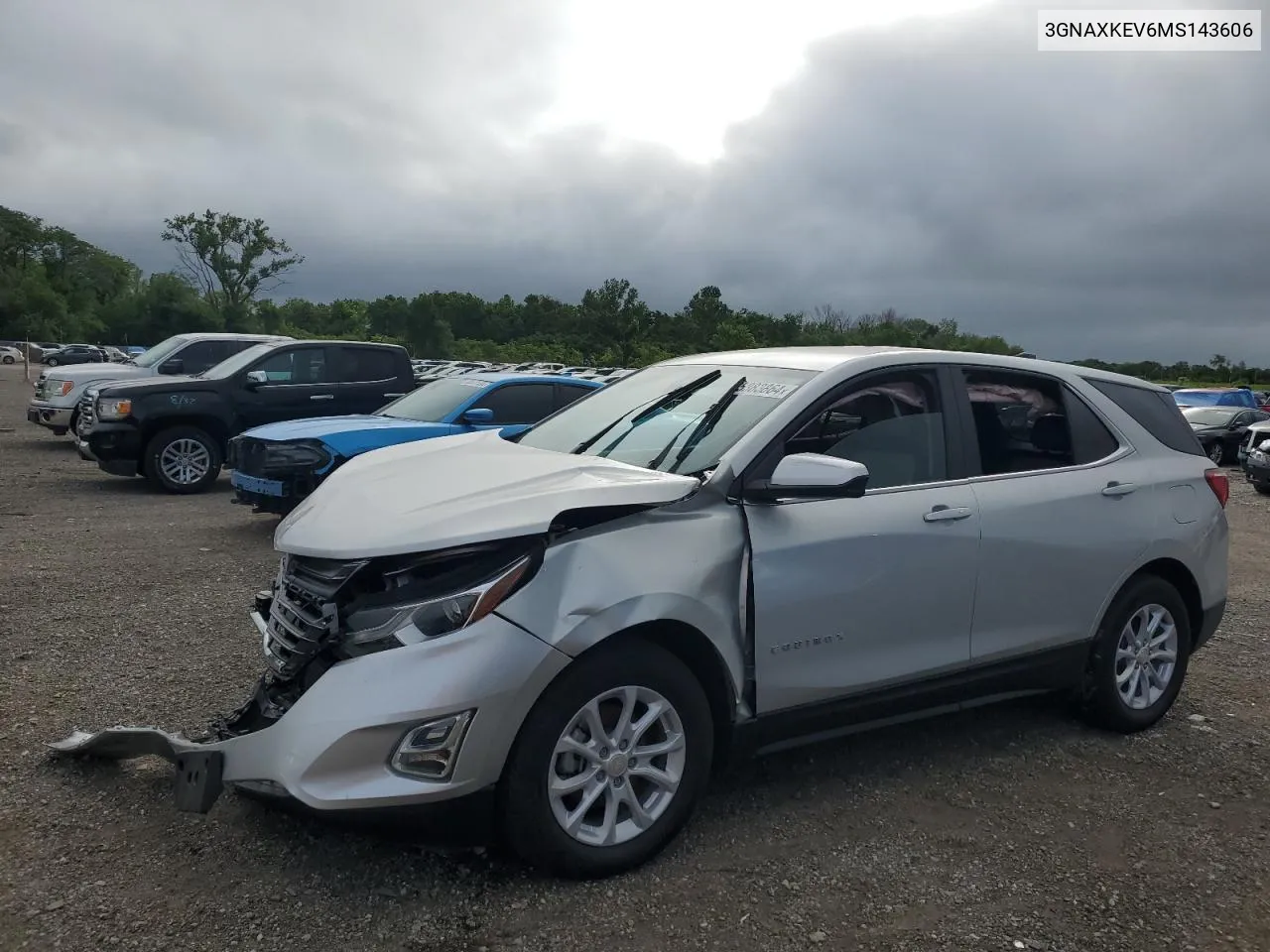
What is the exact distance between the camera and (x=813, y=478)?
3402 mm

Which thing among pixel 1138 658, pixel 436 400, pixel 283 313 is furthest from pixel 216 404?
pixel 283 313

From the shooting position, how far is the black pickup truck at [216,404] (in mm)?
11336

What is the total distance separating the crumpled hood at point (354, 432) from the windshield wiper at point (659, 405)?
15.7 ft

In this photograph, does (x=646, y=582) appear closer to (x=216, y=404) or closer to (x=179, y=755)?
(x=179, y=755)

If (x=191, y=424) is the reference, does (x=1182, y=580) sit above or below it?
above

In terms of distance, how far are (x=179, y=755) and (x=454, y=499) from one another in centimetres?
117

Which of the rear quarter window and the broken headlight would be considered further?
the rear quarter window

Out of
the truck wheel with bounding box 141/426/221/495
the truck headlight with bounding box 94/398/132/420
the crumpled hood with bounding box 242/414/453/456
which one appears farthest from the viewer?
the truck wheel with bounding box 141/426/221/495

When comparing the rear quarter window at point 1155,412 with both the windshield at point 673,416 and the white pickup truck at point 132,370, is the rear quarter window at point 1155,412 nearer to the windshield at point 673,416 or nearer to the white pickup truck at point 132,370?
the windshield at point 673,416

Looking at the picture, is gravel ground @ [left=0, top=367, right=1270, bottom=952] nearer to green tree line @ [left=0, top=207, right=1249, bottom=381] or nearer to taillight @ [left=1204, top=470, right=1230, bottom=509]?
taillight @ [left=1204, top=470, right=1230, bottom=509]

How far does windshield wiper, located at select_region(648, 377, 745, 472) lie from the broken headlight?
0.92 meters

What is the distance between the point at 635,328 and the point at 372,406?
34.3 metres

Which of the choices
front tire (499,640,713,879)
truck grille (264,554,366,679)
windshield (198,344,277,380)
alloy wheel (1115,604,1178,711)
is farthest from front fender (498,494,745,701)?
windshield (198,344,277,380)

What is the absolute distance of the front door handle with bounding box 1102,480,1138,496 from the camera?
178 inches
